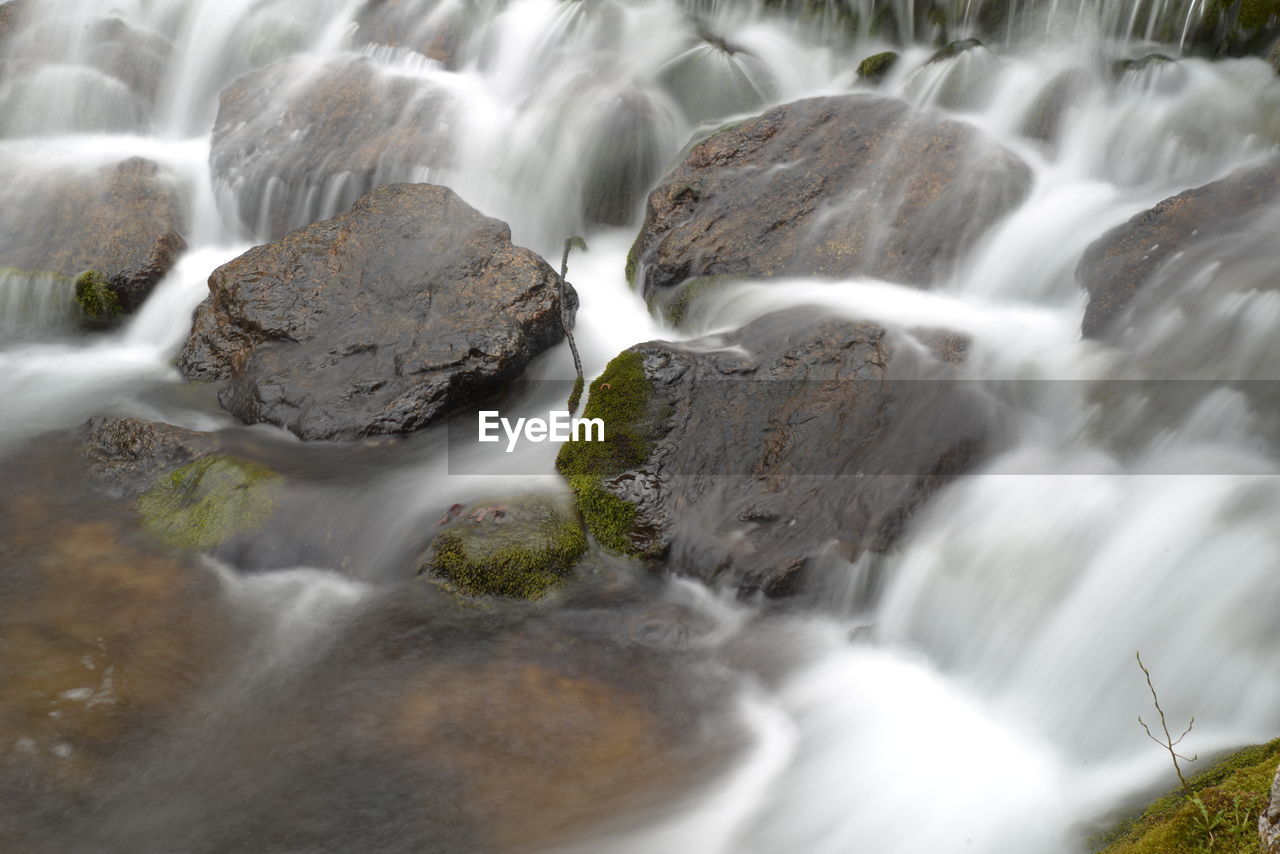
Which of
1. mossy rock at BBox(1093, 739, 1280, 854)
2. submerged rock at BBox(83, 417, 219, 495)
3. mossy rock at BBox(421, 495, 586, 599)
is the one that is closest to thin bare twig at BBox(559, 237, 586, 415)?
mossy rock at BBox(421, 495, 586, 599)

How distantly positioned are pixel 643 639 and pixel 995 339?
3327 millimetres

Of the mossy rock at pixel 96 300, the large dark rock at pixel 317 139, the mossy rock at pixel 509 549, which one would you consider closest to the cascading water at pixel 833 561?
the large dark rock at pixel 317 139

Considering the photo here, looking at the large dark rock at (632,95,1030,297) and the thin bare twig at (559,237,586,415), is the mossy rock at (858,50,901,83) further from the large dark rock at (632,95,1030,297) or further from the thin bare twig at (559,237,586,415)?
the thin bare twig at (559,237,586,415)

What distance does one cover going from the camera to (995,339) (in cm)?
755

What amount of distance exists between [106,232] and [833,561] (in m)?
7.95

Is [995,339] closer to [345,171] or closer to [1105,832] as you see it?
[1105,832]

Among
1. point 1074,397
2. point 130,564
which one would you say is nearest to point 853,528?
point 1074,397

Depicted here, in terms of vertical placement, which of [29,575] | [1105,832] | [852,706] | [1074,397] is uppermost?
[1074,397]

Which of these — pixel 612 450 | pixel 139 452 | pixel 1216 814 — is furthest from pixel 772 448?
pixel 139 452

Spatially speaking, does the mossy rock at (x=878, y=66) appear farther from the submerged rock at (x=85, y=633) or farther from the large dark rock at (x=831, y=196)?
the submerged rock at (x=85, y=633)

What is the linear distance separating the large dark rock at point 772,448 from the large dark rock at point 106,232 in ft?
17.4

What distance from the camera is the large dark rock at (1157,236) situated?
7.34 meters

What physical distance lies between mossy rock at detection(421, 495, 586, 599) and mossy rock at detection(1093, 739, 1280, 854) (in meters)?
3.54

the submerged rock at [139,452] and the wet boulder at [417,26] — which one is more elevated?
the wet boulder at [417,26]
